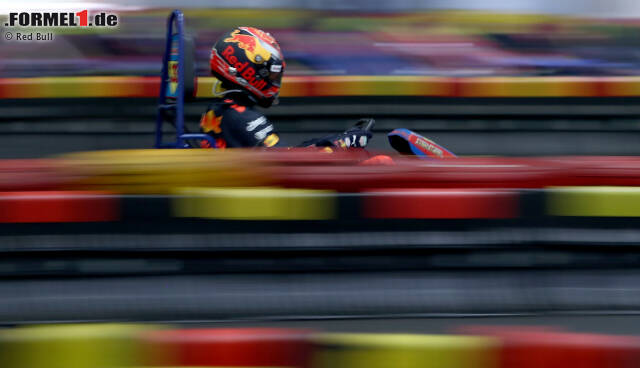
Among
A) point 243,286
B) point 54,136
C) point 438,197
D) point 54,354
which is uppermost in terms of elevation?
point 438,197

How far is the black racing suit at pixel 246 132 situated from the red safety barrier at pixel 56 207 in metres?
1.43

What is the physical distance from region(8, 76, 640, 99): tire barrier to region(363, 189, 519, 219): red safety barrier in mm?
4018

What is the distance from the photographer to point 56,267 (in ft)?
6.05

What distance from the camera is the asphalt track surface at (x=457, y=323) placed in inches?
73.1

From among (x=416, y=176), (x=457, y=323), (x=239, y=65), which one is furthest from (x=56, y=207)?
(x=239, y=65)

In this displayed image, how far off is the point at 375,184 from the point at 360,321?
0.34 m

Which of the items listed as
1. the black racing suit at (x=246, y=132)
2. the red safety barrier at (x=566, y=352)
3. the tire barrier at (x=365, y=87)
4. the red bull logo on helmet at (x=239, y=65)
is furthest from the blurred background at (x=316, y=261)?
the tire barrier at (x=365, y=87)

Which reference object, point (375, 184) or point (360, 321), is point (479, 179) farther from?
point (360, 321)

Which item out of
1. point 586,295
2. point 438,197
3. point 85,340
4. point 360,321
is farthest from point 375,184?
point 85,340

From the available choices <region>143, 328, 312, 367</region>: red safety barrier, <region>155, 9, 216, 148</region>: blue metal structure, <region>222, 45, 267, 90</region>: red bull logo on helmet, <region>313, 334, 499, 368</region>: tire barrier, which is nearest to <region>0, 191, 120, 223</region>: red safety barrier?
<region>143, 328, 312, 367</region>: red safety barrier

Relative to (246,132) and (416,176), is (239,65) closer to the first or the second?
(246,132)

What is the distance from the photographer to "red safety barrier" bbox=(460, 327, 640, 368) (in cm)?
176

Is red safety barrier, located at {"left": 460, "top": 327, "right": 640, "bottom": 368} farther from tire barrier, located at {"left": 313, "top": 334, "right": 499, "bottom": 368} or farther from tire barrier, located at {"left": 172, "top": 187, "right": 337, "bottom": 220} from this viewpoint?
tire barrier, located at {"left": 172, "top": 187, "right": 337, "bottom": 220}

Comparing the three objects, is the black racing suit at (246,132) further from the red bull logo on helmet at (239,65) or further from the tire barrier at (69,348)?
the tire barrier at (69,348)
